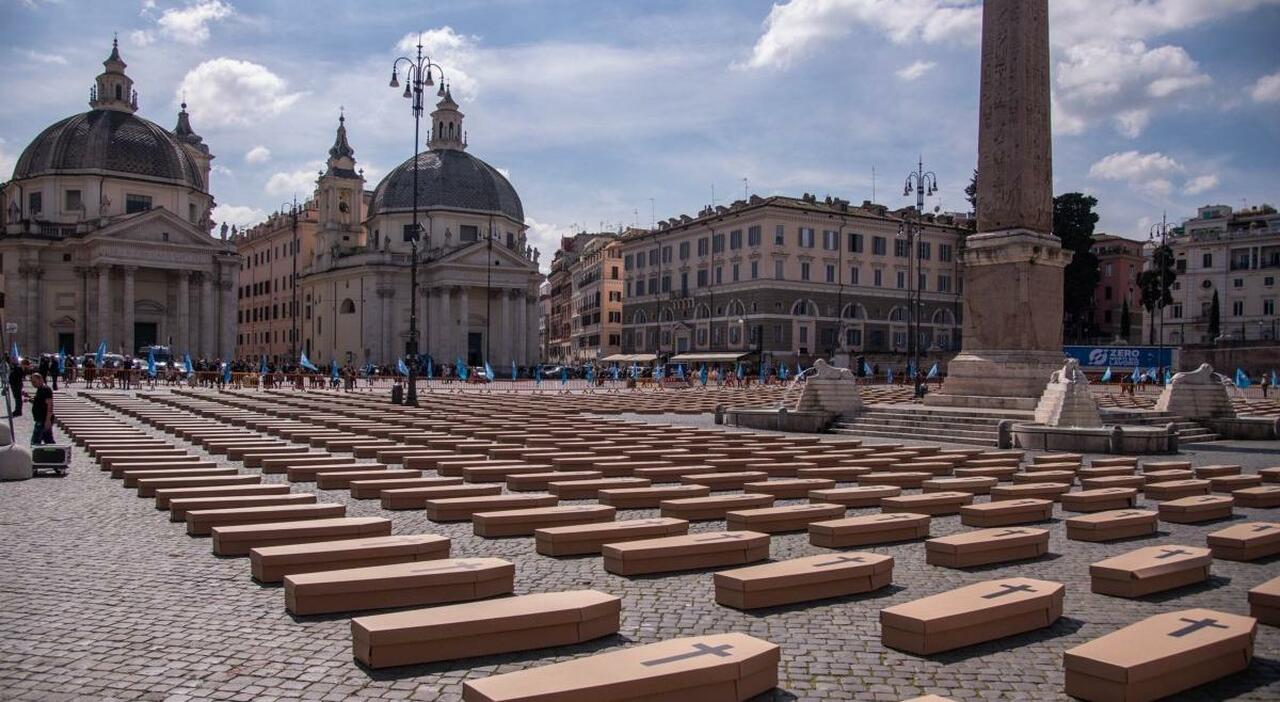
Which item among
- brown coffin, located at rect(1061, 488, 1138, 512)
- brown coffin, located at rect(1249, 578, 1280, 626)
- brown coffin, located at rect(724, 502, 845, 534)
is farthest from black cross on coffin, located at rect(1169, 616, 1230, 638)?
brown coffin, located at rect(1061, 488, 1138, 512)

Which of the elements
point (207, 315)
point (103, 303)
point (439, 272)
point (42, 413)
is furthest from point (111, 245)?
point (42, 413)

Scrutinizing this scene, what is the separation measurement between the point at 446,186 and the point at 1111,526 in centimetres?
8194

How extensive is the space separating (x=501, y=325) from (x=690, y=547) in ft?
262

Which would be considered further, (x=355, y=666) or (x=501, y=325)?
(x=501, y=325)

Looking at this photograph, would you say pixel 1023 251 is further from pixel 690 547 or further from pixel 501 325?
pixel 501 325

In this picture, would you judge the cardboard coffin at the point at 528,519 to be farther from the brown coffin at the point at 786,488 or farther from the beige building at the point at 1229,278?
the beige building at the point at 1229,278

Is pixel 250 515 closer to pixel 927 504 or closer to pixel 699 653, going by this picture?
pixel 699 653

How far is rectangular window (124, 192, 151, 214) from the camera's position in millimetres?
76625

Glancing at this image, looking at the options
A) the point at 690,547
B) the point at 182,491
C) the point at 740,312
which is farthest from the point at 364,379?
the point at 690,547

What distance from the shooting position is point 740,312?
→ 76.7 m

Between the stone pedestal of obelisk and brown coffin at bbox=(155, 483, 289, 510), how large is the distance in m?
18.3

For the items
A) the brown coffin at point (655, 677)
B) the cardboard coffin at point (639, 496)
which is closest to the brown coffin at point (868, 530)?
the cardboard coffin at point (639, 496)

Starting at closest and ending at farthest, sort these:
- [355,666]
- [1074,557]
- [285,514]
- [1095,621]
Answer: [355,666] < [1095,621] < [1074,557] < [285,514]

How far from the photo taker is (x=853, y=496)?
12609 mm
